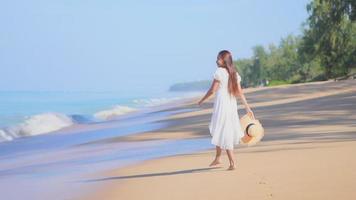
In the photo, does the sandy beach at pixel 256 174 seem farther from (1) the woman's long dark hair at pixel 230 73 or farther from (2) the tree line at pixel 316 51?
(2) the tree line at pixel 316 51

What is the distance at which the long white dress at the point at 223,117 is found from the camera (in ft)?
27.5

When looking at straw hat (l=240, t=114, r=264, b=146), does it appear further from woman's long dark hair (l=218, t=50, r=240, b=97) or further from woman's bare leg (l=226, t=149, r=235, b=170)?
woman's long dark hair (l=218, t=50, r=240, b=97)

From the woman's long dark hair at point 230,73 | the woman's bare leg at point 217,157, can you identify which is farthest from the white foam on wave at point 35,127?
the woman's long dark hair at point 230,73

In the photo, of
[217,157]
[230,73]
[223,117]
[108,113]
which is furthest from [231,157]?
[108,113]

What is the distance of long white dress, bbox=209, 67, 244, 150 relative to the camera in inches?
330

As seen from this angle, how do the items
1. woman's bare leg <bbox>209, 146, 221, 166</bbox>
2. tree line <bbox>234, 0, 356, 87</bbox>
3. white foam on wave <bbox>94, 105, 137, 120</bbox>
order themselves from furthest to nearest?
tree line <bbox>234, 0, 356, 87</bbox> < white foam on wave <bbox>94, 105, 137, 120</bbox> < woman's bare leg <bbox>209, 146, 221, 166</bbox>

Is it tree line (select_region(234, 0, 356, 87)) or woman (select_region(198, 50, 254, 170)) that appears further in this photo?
tree line (select_region(234, 0, 356, 87))

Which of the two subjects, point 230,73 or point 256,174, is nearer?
point 256,174

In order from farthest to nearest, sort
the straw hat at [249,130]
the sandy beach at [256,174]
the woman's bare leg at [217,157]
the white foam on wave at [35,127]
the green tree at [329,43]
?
the green tree at [329,43], the white foam on wave at [35,127], the straw hat at [249,130], the woman's bare leg at [217,157], the sandy beach at [256,174]

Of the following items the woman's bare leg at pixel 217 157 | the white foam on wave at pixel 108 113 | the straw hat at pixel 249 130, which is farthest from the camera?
the white foam on wave at pixel 108 113

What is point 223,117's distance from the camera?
8375 millimetres

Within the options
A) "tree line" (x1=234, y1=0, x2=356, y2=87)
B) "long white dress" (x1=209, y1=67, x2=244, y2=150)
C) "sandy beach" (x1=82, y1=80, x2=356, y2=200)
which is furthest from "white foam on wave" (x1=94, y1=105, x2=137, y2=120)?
"long white dress" (x1=209, y1=67, x2=244, y2=150)

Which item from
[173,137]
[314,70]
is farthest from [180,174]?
[314,70]

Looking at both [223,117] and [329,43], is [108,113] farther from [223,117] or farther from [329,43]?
[329,43]
